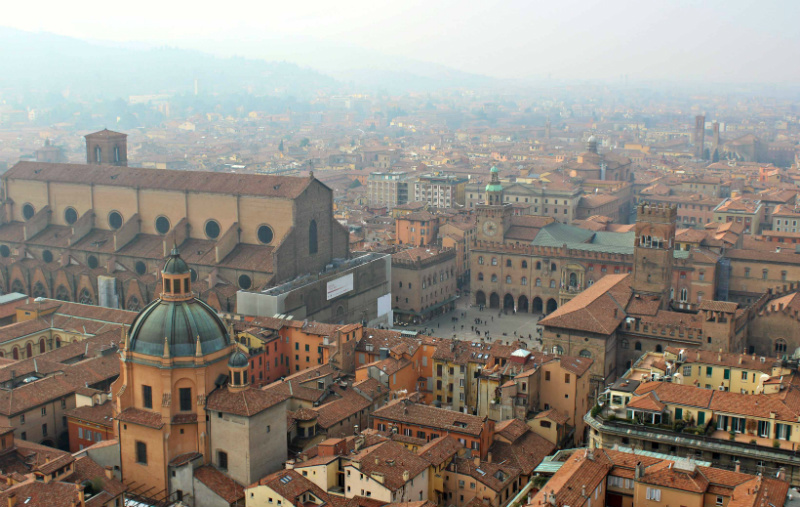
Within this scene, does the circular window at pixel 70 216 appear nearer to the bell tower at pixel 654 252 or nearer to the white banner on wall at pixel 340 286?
the white banner on wall at pixel 340 286

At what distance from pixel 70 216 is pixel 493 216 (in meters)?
33.8

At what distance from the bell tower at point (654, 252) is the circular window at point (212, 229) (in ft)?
93.1

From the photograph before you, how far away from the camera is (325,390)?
144ft

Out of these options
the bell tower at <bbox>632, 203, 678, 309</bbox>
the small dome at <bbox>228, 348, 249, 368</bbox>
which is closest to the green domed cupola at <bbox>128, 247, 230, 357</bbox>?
the small dome at <bbox>228, 348, 249, 368</bbox>

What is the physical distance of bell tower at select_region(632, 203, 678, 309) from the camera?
56562mm

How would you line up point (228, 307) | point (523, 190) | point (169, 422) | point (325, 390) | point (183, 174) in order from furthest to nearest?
point (523, 190) < point (183, 174) < point (228, 307) < point (325, 390) < point (169, 422)

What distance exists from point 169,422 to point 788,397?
2525cm

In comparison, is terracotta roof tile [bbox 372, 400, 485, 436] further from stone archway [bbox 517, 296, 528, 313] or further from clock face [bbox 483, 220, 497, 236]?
clock face [bbox 483, 220, 497, 236]

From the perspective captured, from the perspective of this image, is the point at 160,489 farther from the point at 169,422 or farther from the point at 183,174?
the point at 183,174

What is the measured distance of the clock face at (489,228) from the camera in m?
76.1

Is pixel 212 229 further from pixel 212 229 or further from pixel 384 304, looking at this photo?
pixel 384 304

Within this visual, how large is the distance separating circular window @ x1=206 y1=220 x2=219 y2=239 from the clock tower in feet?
75.3

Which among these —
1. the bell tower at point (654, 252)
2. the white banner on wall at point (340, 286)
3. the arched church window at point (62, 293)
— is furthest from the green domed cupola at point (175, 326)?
the arched church window at point (62, 293)

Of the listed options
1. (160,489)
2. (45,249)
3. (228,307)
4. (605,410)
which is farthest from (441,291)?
(160,489)
